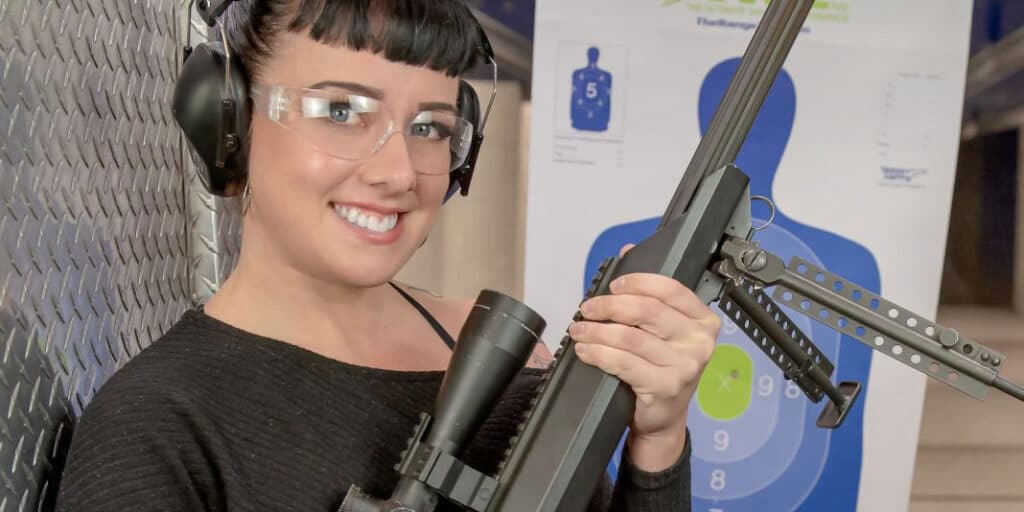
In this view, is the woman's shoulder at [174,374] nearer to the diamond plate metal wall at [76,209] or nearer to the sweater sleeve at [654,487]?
the diamond plate metal wall at [76,209]

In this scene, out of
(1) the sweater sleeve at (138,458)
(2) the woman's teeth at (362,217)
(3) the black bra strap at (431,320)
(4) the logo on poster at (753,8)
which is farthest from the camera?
(4) the logo on poster at (753,8)

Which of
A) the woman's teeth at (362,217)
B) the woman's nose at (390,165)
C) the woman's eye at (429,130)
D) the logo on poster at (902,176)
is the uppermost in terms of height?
the logo on poster at (902,176)

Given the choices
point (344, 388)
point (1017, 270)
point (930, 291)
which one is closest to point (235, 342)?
point (344, 388)

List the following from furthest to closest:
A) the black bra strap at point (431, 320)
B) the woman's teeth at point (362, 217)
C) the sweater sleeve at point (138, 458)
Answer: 1. the black bra strap at point (431, 320)
2. the woman's teeth at point (362, 217)
3. the sweater sleeve at point (138, 458)

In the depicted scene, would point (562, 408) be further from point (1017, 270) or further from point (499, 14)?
point (1017, 270)

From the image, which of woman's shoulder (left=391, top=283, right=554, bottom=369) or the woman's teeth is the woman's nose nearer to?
the woman's teeth

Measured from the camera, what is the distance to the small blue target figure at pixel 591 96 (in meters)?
1.44

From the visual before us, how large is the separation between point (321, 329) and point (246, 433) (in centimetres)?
14

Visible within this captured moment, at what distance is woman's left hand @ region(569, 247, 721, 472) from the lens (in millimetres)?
642

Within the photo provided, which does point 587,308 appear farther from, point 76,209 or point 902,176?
point 902,176

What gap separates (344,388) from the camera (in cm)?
75

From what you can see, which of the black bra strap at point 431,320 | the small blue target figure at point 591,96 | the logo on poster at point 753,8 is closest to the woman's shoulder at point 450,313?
the black bra strap at point 431,320

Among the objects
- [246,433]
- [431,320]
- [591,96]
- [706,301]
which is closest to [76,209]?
[246,433]

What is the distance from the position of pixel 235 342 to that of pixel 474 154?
0.32m
